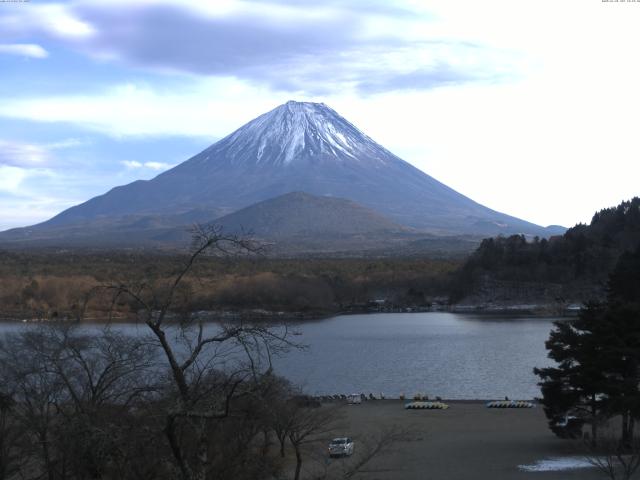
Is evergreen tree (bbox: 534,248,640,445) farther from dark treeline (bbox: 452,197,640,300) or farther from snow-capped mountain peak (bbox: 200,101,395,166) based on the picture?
snow-capped mountain peak (bbox: 200,101,395,166)

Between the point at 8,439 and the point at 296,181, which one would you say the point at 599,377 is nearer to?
the point at 8,439

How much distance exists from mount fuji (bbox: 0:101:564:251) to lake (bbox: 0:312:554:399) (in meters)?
108

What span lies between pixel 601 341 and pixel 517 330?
2741 centimetres

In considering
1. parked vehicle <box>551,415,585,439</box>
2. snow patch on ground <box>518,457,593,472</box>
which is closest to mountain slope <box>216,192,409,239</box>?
parked vehicle <box>551,415,585,439</box>

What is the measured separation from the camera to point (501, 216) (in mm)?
176125

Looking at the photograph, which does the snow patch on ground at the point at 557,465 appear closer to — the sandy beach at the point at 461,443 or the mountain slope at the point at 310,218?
the sandy beach at the point at 461,443

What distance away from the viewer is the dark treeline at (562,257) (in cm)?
6022

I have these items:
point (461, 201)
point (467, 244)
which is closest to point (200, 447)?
point (467, 244)

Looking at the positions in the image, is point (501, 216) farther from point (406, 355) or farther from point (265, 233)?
point (406, 355)

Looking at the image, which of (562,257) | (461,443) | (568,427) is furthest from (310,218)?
(568,427)

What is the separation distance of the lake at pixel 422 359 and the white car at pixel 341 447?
15.7ft

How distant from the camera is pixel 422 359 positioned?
104 ft

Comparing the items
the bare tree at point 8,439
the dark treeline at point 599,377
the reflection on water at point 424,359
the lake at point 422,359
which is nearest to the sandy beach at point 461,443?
the dark treeline at point 599,377

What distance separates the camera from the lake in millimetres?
25703
